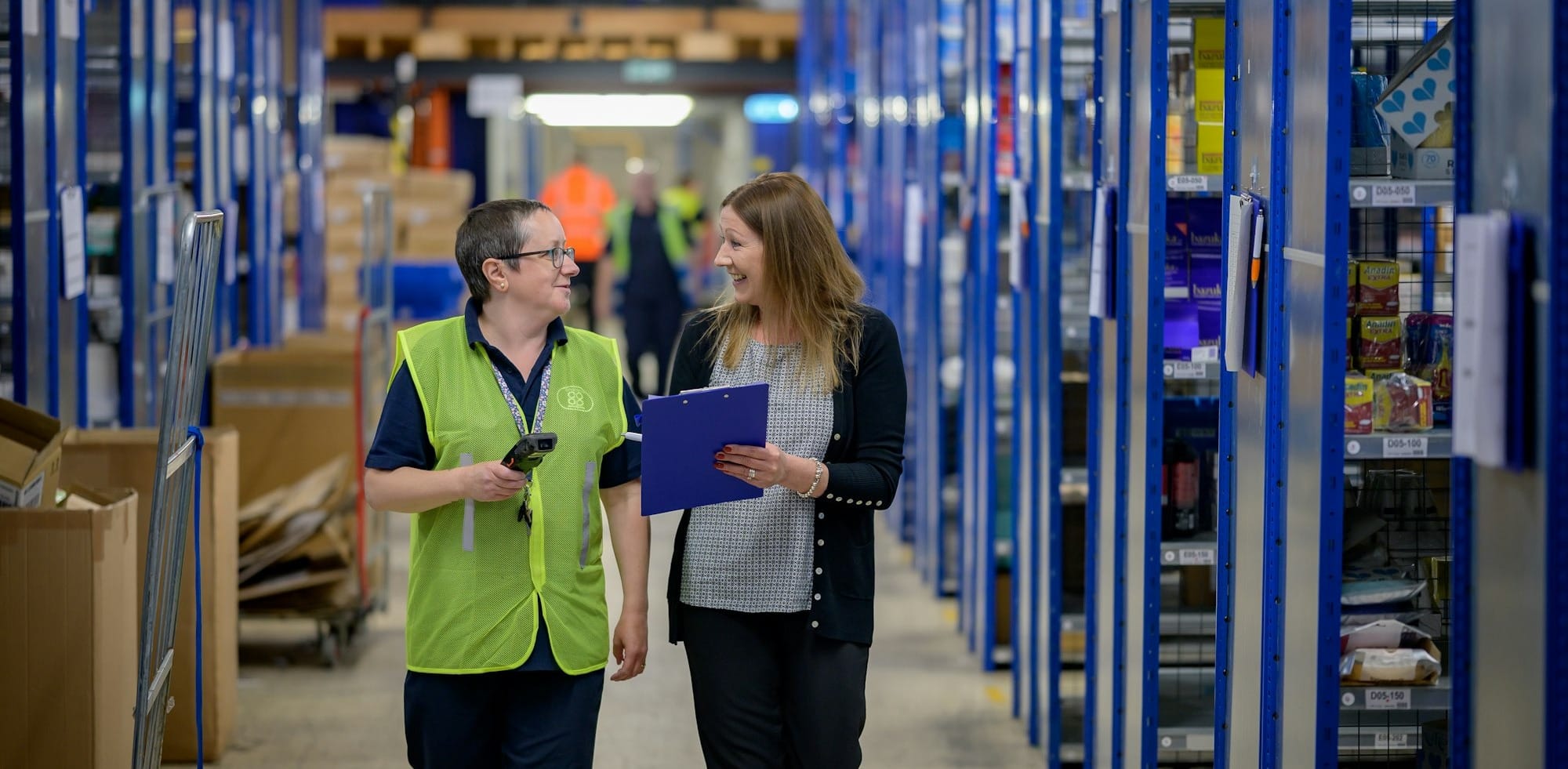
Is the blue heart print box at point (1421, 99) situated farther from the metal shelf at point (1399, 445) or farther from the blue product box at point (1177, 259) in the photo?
the blue product box at point (1177, 259)

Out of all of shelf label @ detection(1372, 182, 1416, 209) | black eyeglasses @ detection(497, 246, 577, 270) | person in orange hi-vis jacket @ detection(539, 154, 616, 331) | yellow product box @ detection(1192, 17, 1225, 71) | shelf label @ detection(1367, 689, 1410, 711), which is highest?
person in orange hi-vis jacket @ detection(539, 154, 616, 331)

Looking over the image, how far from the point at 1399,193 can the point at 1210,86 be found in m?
1.14

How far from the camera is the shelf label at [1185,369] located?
4.03m

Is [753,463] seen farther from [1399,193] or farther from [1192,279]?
[1192,279]

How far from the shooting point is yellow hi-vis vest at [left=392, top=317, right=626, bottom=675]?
2801mm

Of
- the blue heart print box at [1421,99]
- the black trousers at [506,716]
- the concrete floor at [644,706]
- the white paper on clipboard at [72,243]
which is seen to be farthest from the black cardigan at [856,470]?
the white paper on clipboard at [72,243]

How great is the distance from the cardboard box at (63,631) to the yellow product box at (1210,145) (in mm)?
2607

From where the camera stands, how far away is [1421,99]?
3203 millimetres

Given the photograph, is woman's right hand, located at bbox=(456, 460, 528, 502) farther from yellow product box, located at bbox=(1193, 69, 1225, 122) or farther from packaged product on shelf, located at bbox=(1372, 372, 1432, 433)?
yellow product box, located at bbox=(1193, 69, 1225, 122)

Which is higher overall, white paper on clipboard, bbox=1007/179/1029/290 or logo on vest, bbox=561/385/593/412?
white paper on clipboard, bbox=1007/179/1029/290

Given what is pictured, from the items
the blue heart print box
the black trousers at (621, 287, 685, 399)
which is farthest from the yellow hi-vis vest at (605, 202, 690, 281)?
the blue heart print box

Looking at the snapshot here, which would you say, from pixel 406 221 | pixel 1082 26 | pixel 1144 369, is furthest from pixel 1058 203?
pixel 406 221

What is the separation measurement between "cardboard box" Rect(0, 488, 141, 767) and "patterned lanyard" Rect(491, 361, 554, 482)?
1479mm

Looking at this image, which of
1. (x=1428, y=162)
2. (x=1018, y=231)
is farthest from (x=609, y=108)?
(x=1428, y=162)
